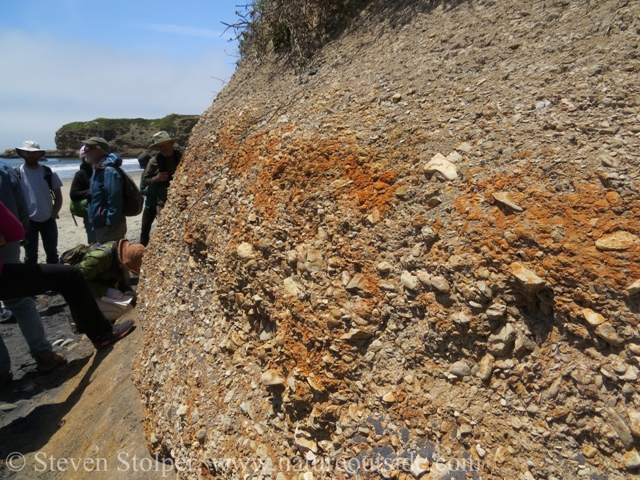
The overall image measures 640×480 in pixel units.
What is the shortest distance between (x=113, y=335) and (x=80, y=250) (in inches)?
49.6

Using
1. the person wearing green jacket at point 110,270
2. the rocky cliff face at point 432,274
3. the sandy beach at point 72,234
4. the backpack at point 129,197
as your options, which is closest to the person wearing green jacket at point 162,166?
the backpack at point 129,197

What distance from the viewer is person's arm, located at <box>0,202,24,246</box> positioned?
3512 millimetres

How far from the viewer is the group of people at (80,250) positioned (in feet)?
12.0

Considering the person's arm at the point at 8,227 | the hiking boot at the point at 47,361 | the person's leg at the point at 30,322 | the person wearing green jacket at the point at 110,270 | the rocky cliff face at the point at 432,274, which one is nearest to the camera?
the rocky cliff face at the point at 432,274

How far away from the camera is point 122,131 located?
5259cm

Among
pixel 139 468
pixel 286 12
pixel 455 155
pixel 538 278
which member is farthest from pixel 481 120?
pixel 139 468

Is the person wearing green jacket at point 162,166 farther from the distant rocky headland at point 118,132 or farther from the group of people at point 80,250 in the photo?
the distant rocky headland at point 118,132

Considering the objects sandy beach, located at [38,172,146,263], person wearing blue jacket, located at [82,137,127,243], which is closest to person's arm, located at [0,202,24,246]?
person wearing blue jacket, located at [82,137,127,243]

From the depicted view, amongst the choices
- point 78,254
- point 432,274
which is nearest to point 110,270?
point 78,254

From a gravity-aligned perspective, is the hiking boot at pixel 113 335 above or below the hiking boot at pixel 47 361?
above

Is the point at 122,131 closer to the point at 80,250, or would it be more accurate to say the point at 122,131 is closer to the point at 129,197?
the point at 129,197

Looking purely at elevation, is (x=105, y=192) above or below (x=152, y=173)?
below

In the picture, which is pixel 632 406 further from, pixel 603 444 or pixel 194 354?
pixel 194 354

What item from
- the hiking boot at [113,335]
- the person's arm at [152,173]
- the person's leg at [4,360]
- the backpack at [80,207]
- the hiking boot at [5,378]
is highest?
the person's arm at [152,173]
